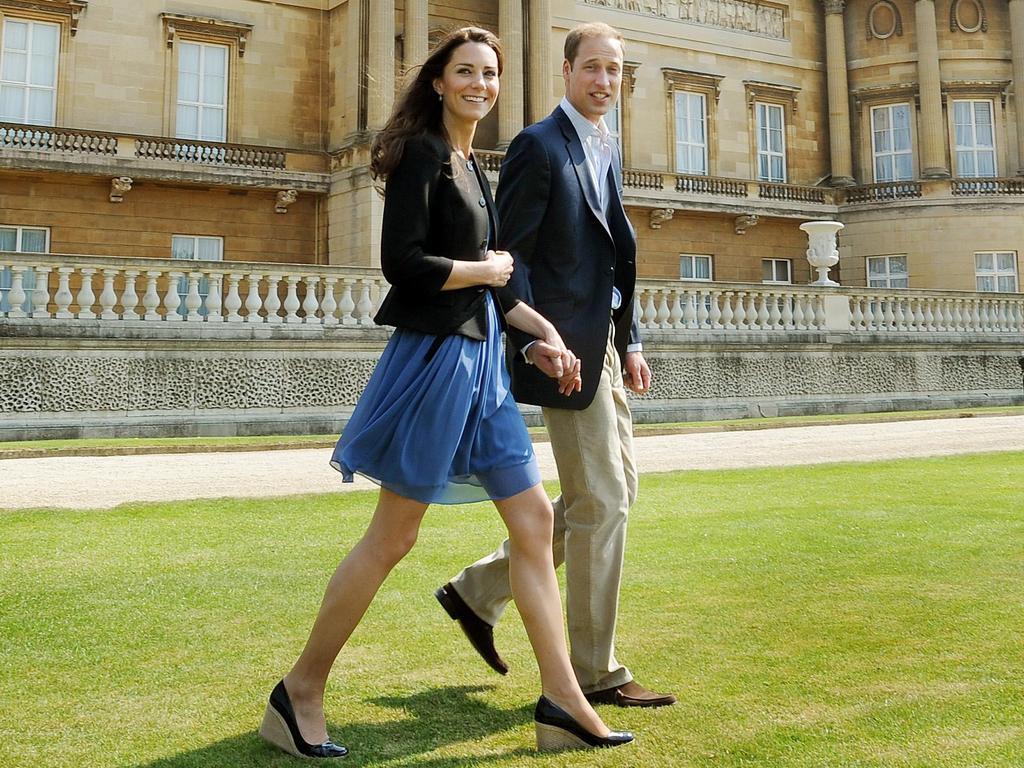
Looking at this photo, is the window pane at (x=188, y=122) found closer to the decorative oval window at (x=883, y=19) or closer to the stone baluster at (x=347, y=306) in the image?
the stone baluster at (x=347, y=306)

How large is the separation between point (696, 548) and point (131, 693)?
129 inches

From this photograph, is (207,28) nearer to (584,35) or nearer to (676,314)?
(676,314)

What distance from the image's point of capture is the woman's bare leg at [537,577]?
2.85m

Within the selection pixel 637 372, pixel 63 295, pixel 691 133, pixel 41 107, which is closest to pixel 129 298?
pixel 63 295

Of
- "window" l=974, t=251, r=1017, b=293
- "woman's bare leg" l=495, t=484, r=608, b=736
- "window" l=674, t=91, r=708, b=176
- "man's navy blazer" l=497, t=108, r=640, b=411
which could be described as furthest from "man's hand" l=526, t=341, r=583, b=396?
"window" l=974, t=251, r=1017, b=293

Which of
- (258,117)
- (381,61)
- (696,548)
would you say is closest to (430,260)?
(696,548)

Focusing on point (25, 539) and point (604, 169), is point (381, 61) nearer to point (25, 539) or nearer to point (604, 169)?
point (25, 539)

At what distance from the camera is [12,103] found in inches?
872

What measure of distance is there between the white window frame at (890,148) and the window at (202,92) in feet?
62.0

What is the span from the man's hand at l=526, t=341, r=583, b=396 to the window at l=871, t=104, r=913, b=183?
30.0 meters

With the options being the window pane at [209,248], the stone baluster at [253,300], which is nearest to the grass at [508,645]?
the stone baluster at [253,300]

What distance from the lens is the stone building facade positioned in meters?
22.4

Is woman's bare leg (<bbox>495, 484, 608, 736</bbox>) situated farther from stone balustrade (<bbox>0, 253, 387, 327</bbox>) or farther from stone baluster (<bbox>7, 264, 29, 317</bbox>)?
stone baluster (<bbox>7, 264, 29, 317</bbox>)

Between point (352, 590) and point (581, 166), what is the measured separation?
1633 mm
